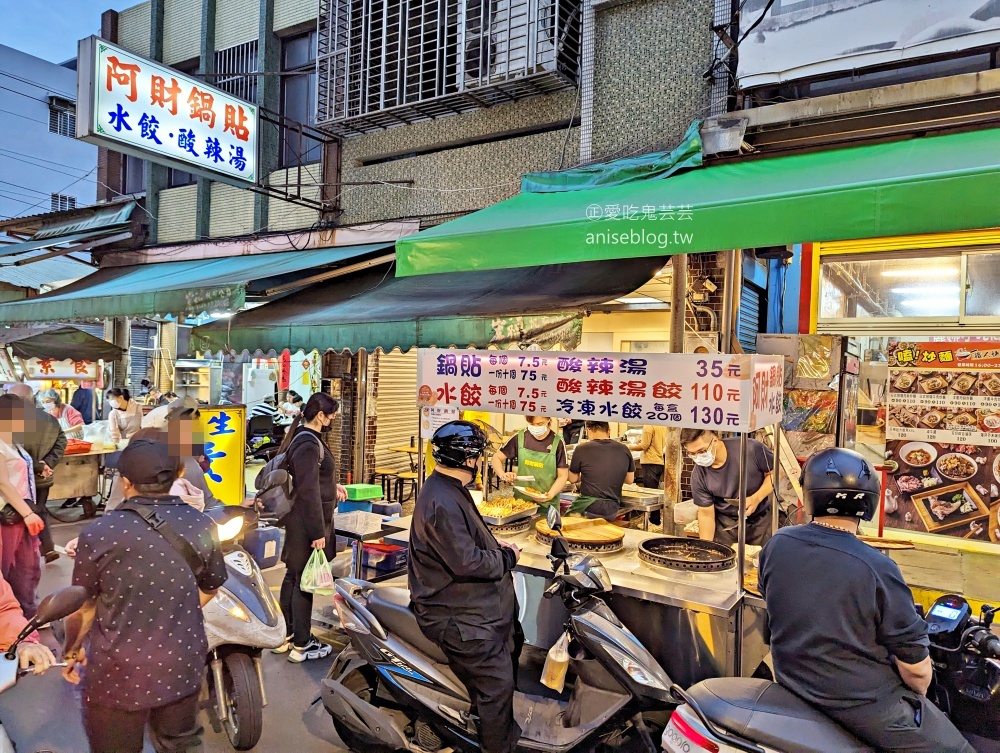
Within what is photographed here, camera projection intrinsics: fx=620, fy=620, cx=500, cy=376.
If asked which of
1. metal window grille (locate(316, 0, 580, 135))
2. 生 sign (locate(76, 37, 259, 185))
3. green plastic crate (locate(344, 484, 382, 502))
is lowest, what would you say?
green plastic crate (locate(344, 484, 382, 502))

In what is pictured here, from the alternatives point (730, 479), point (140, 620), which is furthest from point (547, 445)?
point (140, 620)

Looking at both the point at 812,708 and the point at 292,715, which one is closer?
the point at 812,708

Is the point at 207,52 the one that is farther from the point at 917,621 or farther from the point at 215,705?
the point at 917,621

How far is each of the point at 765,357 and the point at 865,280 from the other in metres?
4.69

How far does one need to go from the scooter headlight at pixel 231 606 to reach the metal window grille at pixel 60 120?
30.7 meters

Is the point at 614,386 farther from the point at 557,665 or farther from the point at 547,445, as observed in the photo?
the point at 547,445

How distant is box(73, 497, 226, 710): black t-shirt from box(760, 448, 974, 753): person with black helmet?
2706 millimetres

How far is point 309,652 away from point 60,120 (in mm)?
31145

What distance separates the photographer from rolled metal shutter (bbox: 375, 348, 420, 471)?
454 inches

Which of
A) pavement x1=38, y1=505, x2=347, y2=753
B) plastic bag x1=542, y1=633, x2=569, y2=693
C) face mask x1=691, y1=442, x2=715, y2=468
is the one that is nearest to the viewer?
plastic bag x1=542, y1=633, x2=569, y2=693

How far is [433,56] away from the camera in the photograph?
30.5ft

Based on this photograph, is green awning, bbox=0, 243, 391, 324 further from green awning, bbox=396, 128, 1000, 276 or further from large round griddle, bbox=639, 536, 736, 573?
large round griddle, bbox=639, 536, 736, 573

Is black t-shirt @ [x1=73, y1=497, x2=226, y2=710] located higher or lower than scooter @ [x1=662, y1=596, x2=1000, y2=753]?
higher

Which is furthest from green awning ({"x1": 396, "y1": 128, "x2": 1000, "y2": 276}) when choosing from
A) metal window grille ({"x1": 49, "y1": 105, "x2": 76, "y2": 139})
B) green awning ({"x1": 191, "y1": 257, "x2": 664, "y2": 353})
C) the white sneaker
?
metal window grille ({"x1": 49, "y1": 105, "x2": 76, "y2": 139})
